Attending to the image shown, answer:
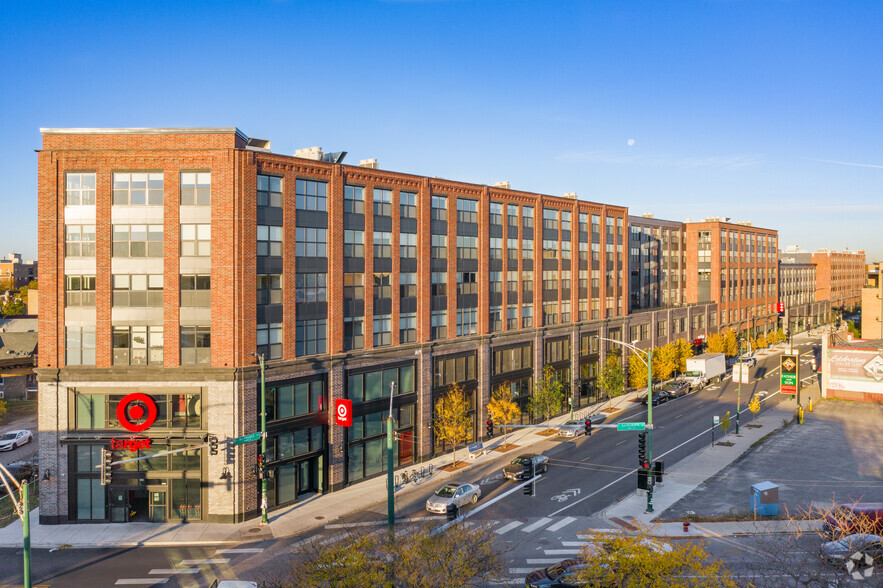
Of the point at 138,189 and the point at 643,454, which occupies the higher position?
the point at 138,189

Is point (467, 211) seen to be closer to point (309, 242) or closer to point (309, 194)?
point (309, 194)

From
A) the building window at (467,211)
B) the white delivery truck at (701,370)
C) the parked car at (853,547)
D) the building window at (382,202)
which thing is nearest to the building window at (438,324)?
the building window at (467,211)

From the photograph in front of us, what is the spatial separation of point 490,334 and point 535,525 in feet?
74.9

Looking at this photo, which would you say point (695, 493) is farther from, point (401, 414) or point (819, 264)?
point (819, 264)

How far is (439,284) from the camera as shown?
2056 inches

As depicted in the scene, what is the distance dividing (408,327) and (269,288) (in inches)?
511

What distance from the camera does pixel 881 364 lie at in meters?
68.1

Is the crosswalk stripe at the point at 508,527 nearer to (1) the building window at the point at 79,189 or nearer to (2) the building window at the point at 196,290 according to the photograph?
(2) the building window at the point at 196,290

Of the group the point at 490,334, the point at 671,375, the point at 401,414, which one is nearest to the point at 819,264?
the point at 671,375

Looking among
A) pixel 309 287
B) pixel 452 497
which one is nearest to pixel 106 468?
pixel 309 287

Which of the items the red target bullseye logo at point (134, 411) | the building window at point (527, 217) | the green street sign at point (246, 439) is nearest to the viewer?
the green street sign at point (246, 439)

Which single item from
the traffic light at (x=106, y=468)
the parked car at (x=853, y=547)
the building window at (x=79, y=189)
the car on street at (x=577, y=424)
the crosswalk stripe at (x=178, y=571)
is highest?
the building window at (x=79, y=189)

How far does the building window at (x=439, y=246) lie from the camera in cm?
5181

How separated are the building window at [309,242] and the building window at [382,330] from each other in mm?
6975
